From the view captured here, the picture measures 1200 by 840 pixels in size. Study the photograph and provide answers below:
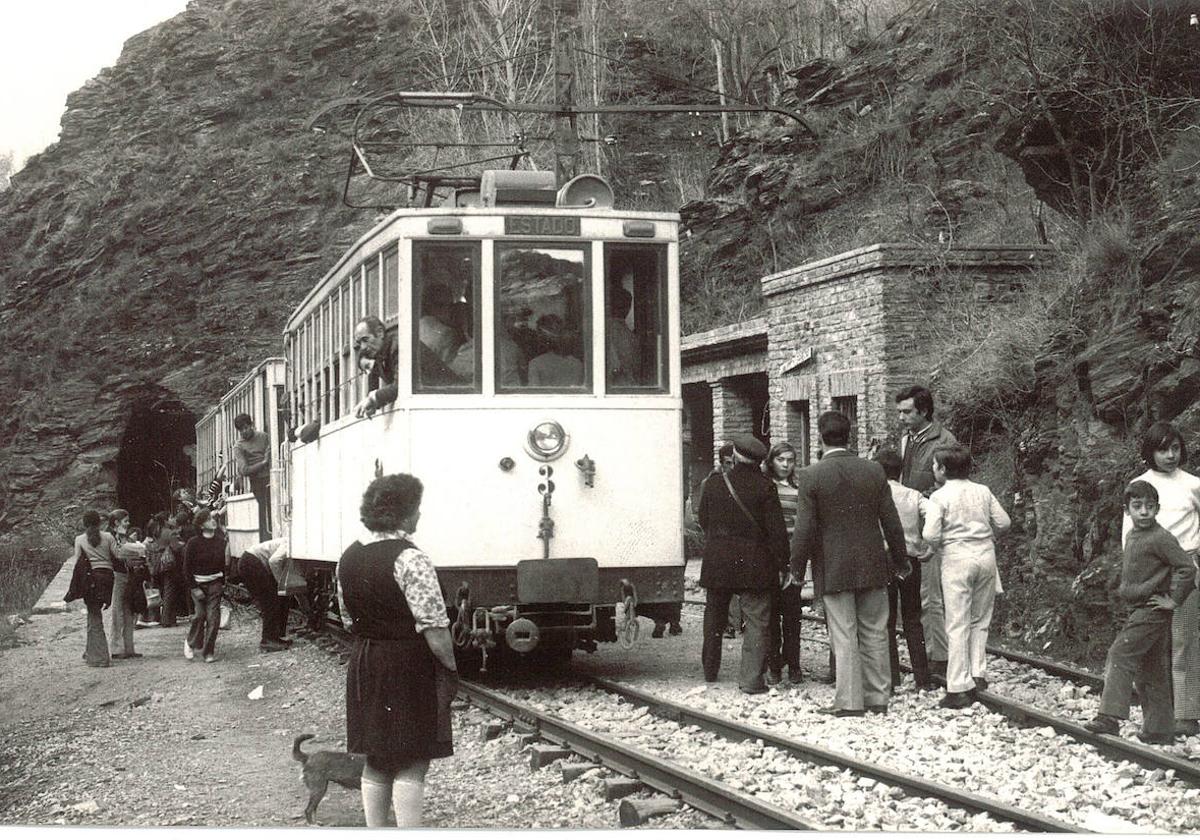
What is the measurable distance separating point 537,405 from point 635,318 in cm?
84

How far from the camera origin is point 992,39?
15812 mm

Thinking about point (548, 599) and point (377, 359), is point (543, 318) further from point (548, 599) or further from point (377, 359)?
point (548, 599)

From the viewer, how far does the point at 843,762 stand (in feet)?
21.2

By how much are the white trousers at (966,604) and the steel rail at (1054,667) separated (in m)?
0.94

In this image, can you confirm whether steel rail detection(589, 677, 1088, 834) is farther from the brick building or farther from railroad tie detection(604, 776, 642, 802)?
the brick building

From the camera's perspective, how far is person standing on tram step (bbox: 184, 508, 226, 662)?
40.8 feet

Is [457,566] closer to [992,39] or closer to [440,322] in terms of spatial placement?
[440,322]

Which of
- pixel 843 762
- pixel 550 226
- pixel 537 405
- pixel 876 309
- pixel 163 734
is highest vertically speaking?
pixel 876 309

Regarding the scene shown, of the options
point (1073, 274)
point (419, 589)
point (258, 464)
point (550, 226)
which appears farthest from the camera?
point (258, 464)

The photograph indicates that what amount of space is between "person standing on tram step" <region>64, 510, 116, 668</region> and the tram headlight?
475cm

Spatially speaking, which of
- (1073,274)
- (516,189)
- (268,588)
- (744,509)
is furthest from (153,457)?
(744,509)

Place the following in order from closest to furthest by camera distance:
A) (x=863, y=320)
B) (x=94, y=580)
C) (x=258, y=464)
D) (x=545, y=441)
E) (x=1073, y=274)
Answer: (x=545, y=441) < (x=94, y=580) < (x=1073, y=274) < (x=258, y=464) < (x=863, y=320)

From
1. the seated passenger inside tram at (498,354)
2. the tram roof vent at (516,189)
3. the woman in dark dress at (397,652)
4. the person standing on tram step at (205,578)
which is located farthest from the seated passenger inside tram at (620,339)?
the person standing on tram step at (205,578)

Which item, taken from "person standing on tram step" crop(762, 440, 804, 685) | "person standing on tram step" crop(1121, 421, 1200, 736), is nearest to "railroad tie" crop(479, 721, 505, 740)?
"person standing on tram step" crop(762, 440, 804, 685)
